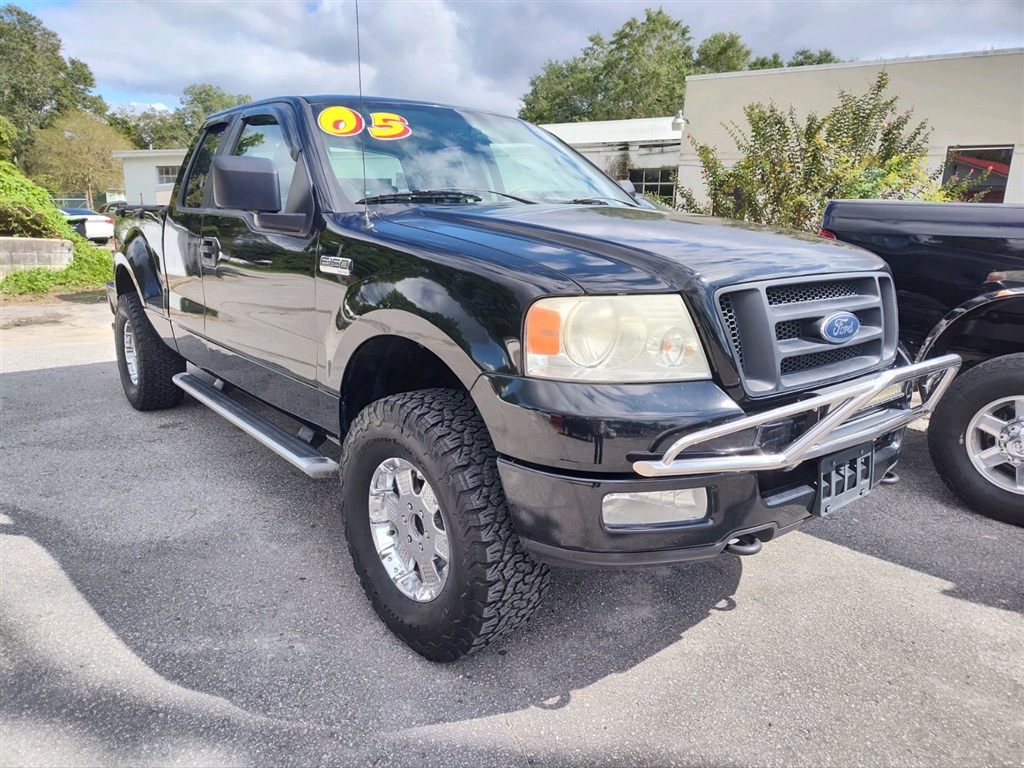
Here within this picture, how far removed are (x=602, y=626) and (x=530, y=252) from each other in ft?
4.58

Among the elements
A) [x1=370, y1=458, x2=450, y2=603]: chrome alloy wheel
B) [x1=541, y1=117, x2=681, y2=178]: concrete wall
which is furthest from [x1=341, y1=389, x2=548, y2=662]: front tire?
[x1=541, y1=117, x2=681, y2=178]: concrete wall

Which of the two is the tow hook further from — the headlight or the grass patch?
the grass patch

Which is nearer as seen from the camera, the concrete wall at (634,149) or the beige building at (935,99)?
the beige building at (935,99)

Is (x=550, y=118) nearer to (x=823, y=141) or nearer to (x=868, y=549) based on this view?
(x=823, y=141)

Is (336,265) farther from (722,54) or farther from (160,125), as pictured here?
(160,125)

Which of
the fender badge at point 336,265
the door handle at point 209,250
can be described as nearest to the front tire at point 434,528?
the fender badge at point 336,265

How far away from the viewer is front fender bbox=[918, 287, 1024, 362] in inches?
133

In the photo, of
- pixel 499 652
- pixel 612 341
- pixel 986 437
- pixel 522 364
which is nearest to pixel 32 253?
pixel 499 652

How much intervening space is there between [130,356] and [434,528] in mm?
3798

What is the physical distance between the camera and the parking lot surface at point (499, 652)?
202 cm

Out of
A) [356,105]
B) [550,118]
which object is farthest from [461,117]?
[550,118]

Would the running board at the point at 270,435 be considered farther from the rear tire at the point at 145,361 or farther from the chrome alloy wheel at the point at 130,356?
the chrome alloy wheel at the point at 130,356

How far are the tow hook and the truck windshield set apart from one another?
1.64 meters

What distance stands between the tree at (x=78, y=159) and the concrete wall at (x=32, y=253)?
117 ft
